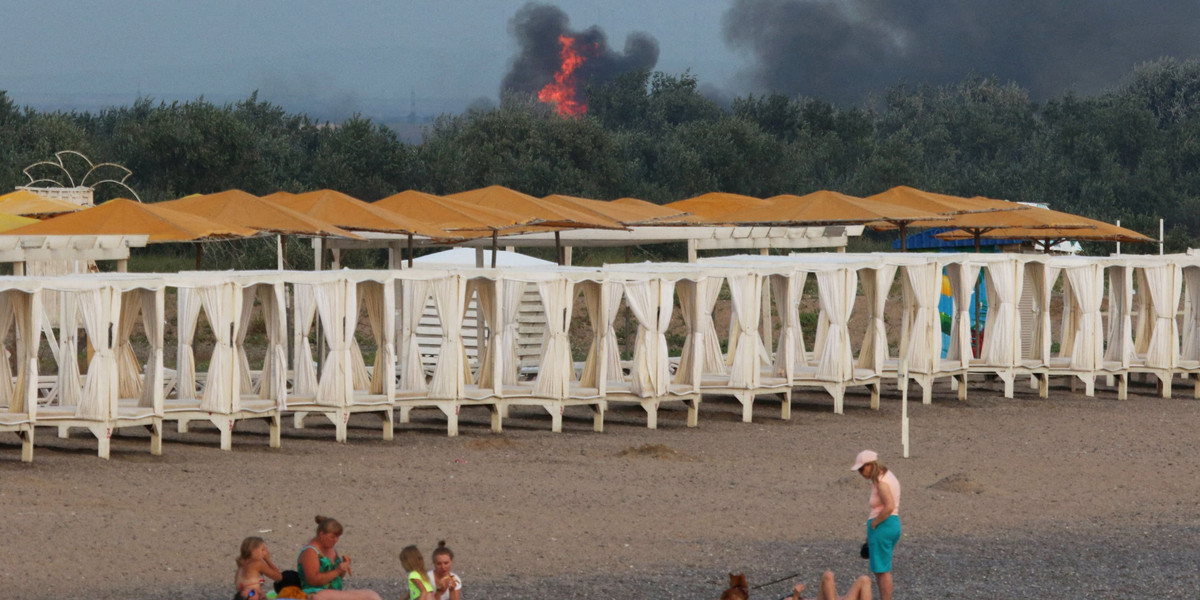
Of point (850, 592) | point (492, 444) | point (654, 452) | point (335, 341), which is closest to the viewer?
point (850, 592)

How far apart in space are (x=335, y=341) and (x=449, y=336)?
Result: 4.08ft

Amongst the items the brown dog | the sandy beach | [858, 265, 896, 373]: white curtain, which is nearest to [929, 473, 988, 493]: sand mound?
the sandy beach

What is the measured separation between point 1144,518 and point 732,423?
6.45m

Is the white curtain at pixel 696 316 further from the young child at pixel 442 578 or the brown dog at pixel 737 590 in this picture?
the young child at pixel 442 578

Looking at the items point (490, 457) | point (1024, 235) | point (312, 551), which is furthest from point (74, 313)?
point (1024, 235)

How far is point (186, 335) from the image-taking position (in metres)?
15.8

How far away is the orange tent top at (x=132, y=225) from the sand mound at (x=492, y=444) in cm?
358

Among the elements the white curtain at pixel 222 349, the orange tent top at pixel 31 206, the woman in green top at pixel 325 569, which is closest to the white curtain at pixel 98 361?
the white curtain at pixel 222 349

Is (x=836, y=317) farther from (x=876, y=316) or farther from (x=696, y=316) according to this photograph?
(x=696, y=316)

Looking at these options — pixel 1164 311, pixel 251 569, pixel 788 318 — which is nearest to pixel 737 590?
pixel 251 569

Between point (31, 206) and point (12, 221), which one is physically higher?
point (31, 206)

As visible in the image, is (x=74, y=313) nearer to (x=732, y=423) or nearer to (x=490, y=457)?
(x=490, y=457)

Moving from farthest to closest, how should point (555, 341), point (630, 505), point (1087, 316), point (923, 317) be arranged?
point (1087, 316), point (923, 317), point (555, 341), point (630, 505)

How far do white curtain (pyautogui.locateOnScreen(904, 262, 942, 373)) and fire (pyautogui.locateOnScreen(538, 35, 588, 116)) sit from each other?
66.8 metres
